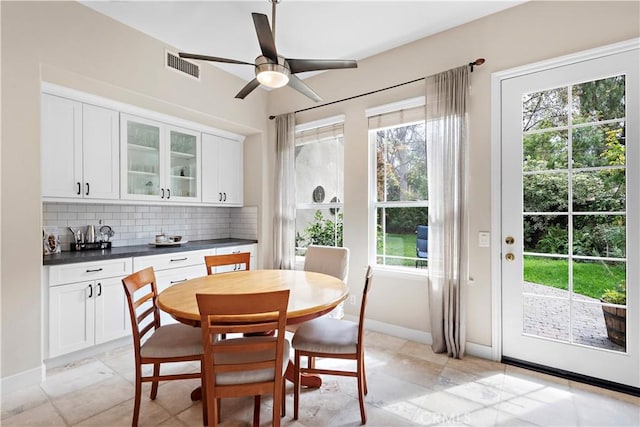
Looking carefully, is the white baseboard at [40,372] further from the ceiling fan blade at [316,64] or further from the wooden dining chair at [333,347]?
the ceiling fan blade at [316,64]

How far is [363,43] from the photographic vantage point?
3055mm

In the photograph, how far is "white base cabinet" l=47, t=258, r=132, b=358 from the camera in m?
2.44

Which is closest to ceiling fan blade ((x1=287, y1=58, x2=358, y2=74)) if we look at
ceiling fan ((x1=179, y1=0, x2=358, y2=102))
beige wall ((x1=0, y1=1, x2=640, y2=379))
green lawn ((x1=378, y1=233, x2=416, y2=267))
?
ceiling fan ((x1=179, y1=0, x2=358, y2=102))

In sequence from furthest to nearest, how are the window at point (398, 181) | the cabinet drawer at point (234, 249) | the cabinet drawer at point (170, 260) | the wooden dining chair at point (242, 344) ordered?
1. the cabinet drawer at point (234, 249)
2. the window at point (398, 181)
3. the cabinet drawer at point (170, 260)
4. the wooden dining chair at point (242, 344)

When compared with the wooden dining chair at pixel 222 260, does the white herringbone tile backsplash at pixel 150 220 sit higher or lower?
higher

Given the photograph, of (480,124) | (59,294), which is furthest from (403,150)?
(59,294)

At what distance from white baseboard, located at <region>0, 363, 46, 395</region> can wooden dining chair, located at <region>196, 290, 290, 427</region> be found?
1793 millimetres

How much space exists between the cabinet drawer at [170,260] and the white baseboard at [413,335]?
1849 mm

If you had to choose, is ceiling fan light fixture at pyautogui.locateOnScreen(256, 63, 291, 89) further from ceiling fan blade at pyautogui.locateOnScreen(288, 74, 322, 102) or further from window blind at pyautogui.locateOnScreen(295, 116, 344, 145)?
window blind at pyautogui.locateOnScreen(295, 116, 344, 145)

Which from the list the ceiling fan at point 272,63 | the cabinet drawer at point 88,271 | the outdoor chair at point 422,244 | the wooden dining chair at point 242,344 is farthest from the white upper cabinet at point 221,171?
the wooden dining chair at point 242,344

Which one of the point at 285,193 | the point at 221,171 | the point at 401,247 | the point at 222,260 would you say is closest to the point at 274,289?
the point at 222,260

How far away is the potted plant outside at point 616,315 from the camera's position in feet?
6.99

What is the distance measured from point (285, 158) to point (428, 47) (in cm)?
202

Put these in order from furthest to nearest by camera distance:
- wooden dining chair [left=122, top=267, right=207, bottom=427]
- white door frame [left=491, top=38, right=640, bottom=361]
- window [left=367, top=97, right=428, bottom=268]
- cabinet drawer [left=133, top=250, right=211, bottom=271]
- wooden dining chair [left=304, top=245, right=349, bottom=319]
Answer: window [left=367, top=97, right=428, bottom=268]
cabinet drawer [left=133, top=250, right=211, bottom=271]
wooden dining chair [left=304, top=245, right=349, bottom=319]
white door frame [left=491, top=38, right=640, bottom=361]
wooden dining chair [left=122, top=267, right=207, bottom=427]
